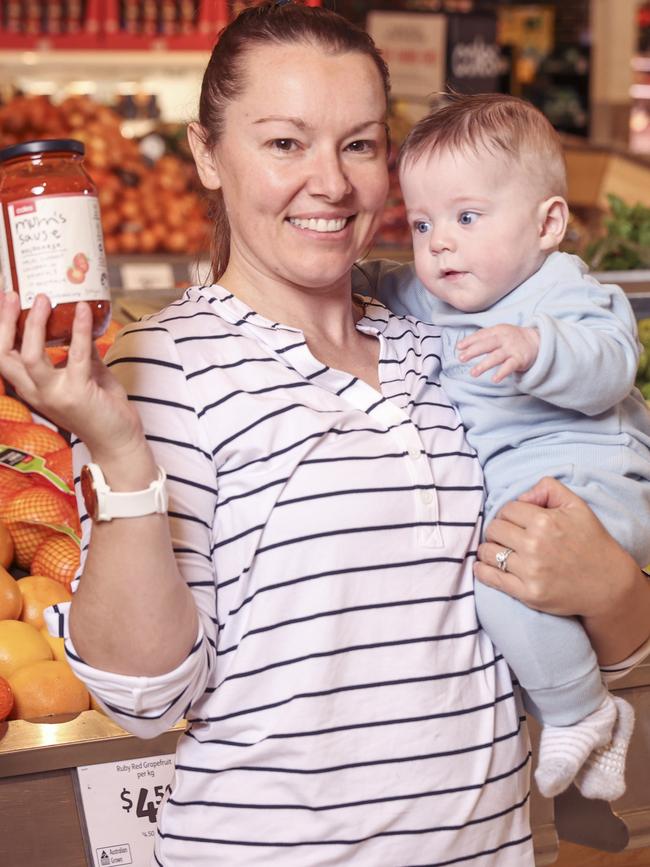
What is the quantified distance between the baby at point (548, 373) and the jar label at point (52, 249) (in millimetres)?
596

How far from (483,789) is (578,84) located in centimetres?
823

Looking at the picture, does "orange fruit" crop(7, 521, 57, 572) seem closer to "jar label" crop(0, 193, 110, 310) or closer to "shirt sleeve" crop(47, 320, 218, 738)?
"shirt sleeve" crop(47, 320, 218, 738)

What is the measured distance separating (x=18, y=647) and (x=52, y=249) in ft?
3.12

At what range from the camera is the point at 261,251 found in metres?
1.51

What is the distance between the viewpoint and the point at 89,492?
3.86 feet

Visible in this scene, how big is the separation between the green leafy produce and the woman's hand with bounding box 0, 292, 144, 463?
2.76 m

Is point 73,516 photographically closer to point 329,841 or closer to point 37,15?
point 329,841

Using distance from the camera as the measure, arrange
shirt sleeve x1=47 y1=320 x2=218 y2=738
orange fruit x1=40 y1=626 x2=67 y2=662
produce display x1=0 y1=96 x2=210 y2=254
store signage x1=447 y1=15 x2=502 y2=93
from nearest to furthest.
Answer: shirt sleeve x1=47 y1=320 x2=218 y2=738 < orange fruit x1=40 y1=626 x2=67 y2=662 < produce display x1=0 y1=96 x2=210 y2=254 < store signage x1=447 y1=15 x2=502 y2=93

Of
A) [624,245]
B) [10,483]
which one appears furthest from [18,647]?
[624,245]

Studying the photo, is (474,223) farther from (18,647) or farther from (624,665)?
(18,647)

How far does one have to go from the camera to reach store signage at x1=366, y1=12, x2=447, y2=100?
5.91 meters

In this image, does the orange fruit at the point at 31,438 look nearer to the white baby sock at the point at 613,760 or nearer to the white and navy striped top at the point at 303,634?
the white and navy striped top at the point at 303,634

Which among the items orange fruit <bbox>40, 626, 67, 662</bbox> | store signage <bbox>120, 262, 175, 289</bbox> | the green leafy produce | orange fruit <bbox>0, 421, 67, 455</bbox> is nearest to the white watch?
orange fruit <bbox>40, 626, 67, 662</bbox>

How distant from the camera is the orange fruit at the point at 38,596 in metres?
1.98
